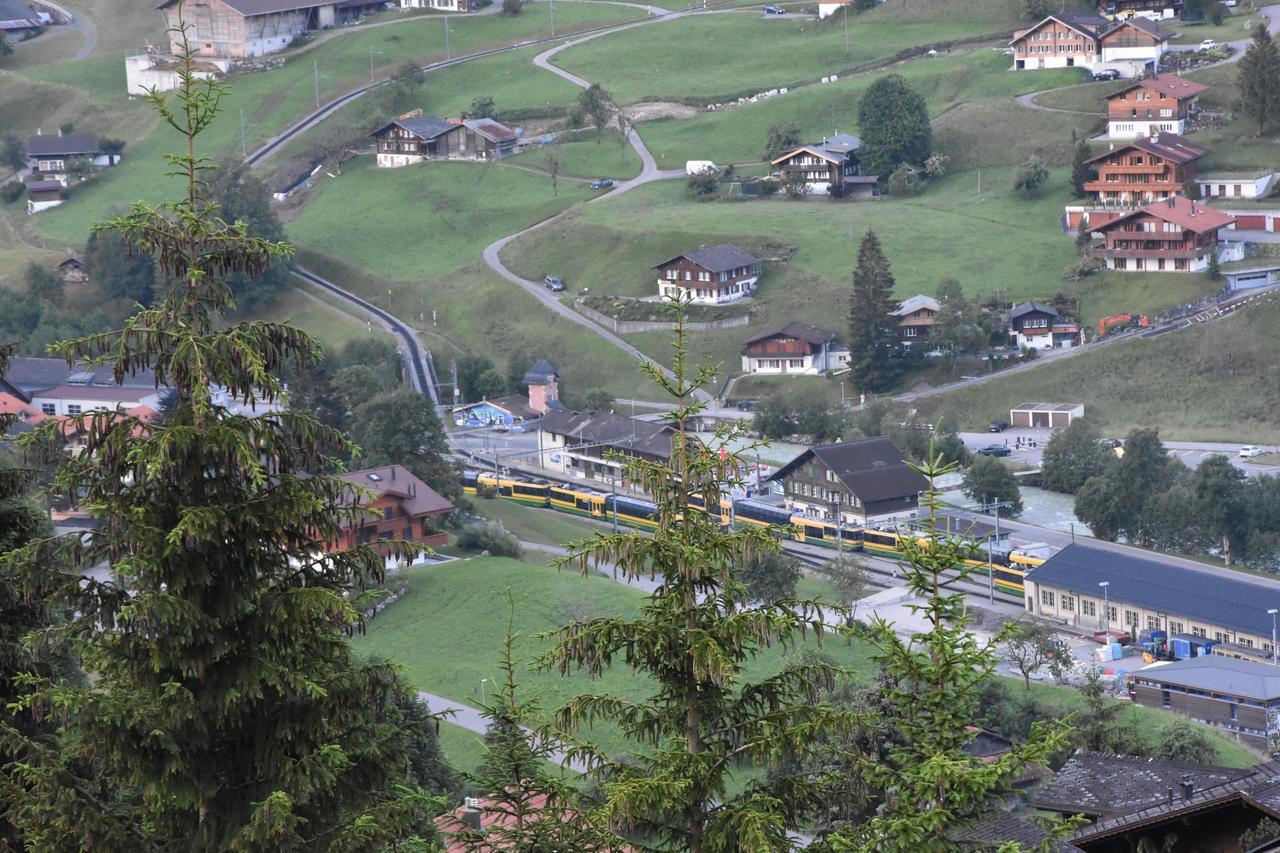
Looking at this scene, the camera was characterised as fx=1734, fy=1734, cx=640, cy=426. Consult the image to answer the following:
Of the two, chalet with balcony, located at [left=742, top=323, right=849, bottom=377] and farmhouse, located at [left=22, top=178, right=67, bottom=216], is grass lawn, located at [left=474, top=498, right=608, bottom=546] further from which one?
farmhouse, located at [left=22, top=178, right=67, bottom=216]

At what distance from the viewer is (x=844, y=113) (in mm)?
118438

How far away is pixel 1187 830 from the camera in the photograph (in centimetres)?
1981

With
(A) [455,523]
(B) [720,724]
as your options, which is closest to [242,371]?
(B) [720,724]

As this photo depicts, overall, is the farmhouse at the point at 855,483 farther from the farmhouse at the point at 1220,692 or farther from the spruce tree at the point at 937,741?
the spruce tree at the point at 937,741

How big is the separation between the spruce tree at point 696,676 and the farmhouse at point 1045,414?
2868 inches

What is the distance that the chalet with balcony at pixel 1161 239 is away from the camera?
9169cm

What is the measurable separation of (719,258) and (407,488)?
39602 mm

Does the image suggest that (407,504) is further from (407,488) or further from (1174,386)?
(1174,386)

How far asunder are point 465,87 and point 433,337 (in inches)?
1415

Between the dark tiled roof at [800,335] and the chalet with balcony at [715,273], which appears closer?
the dark tiled roof at [800,335]

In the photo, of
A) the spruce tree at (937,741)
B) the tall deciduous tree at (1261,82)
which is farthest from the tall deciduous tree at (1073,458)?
the spruce tree at (937,741)

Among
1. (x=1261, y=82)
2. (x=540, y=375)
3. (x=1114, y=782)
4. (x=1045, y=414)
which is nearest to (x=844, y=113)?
(x=1261, y=82)

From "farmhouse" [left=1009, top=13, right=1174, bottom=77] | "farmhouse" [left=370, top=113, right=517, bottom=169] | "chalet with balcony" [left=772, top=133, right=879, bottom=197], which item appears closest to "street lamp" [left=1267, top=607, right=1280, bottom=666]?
"chalet with balcony" [left=772, top=133, right=879, bottom=197]

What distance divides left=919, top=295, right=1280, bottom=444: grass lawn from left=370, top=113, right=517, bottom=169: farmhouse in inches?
1760
